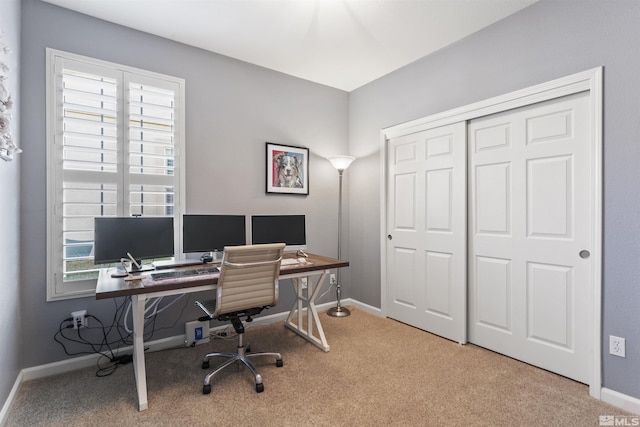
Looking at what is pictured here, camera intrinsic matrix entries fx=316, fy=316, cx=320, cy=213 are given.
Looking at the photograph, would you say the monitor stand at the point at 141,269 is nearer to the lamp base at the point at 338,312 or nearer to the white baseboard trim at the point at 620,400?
the lamp base at the point at 338,312

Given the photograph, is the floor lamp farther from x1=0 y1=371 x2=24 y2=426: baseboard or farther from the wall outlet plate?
x1=0 y1=371 x2=24 y2=426: baseboard

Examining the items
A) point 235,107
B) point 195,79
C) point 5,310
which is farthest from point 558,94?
point 5,310

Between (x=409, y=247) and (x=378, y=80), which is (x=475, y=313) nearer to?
(x=409, y=247)

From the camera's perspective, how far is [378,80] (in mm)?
3600

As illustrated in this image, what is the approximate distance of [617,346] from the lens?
6.41ft

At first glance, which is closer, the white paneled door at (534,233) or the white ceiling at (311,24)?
the white paneled door at (534,233)

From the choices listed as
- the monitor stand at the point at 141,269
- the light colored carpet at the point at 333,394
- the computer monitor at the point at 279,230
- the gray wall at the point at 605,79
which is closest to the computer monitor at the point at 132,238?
the monitor stand at the point at 141,269

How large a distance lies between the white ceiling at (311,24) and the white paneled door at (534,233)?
33.5 inches

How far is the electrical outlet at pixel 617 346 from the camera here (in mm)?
1933

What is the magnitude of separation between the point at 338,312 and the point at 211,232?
1.75 m

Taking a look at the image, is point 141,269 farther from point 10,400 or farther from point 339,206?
point 339,206

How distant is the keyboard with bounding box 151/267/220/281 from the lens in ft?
6.98

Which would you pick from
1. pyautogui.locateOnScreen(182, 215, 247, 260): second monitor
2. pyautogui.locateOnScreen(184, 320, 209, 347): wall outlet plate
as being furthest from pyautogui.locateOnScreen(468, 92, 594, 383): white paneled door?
pyautogui.locateOnScreen(184, 320, 209, 347): wall outlet plate

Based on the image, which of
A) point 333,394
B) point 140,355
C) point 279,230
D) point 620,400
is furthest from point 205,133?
point 620,400
